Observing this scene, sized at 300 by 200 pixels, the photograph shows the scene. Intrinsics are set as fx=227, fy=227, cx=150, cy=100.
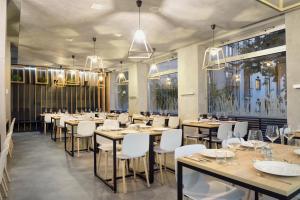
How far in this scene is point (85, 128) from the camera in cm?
547

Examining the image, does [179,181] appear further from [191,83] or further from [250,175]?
[191,83]

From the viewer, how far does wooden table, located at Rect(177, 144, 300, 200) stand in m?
1.24

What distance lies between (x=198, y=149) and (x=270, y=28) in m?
4.76

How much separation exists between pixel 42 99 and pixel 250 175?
11.4 m

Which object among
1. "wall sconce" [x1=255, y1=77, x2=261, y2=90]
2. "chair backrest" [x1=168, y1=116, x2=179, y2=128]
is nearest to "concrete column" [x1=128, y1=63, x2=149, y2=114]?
"chair backrest" [x1=168, y1=116, x2=179, y2=128]

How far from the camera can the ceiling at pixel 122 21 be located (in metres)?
4.31

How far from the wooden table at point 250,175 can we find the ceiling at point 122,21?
326 cm

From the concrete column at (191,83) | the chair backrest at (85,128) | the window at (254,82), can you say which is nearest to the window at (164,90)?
the concrete column at (191,83)

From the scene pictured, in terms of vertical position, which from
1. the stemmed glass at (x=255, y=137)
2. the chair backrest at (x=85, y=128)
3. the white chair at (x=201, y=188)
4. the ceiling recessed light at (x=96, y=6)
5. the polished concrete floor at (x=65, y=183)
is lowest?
the polished concrete floor at (x=65, y=183)

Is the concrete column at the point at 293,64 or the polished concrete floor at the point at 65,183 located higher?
the concrete column at the point at 293,64

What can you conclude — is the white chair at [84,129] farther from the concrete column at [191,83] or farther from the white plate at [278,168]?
the white plate at [278,168]

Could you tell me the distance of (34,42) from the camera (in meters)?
6.94

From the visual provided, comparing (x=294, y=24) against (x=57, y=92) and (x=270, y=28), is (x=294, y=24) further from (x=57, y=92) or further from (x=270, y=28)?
(x=57, y=92)

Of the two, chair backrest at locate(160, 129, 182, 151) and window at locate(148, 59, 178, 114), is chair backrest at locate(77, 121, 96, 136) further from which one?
window at locate(148, 59, 178, 114)
